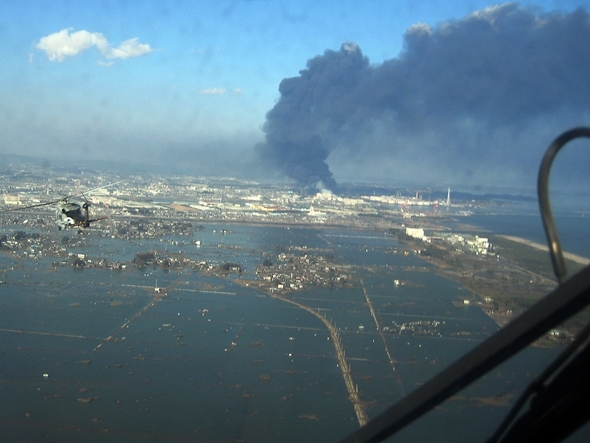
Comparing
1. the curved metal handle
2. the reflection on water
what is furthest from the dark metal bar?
the reflection on water

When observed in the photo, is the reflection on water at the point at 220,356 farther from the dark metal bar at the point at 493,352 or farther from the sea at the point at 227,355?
the dark metal bar at the point at 493,352

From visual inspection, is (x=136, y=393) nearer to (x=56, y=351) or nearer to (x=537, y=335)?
(x=56, y=351)

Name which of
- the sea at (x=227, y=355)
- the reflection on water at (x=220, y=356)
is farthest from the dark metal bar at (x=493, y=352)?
the reflection on water at (x=220, y=356)

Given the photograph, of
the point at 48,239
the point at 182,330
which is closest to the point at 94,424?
the point at 182,330

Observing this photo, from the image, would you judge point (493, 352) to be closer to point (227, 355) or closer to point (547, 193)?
point (547, 193)

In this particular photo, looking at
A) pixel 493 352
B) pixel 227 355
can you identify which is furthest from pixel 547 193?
pixel 227 355

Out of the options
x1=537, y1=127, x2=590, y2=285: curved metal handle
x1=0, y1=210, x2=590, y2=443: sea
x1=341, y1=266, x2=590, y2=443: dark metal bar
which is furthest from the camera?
x1=0, y1=210, x2=590, y2=443: sea

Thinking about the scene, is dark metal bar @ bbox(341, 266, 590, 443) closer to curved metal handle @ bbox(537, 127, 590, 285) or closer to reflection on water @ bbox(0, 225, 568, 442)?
curved metal handle @ bbox(537, 127, 590, 285)
